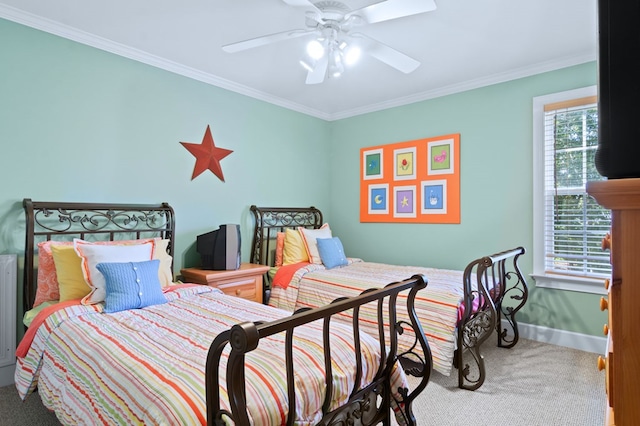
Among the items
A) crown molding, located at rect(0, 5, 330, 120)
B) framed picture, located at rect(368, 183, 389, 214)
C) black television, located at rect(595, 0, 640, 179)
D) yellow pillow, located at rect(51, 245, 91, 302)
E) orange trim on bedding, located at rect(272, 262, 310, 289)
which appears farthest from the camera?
framed picture, located at rect(368, 183, 389, 214)

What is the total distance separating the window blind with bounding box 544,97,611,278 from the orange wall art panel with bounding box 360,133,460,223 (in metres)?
0.83

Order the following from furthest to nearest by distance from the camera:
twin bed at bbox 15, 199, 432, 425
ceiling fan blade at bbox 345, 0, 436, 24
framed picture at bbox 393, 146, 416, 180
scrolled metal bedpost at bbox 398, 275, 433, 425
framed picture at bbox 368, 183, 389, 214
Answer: framed picture at bbox 368, 183, 389, 214 < framed picture at bbox 393, 146, 416, 180 < ceiling fan blade at bbox 345, 0, 436, 24 < scrolled metal bedpost at bbox 398, 275, 433, 425 < twin bed at bbox 15, 199, 432, 425

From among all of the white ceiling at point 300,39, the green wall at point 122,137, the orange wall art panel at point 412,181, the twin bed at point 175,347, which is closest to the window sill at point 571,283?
the orange wall art panel at point 412,181

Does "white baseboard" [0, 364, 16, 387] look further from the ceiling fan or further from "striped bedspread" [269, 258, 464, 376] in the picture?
the ceiling fan

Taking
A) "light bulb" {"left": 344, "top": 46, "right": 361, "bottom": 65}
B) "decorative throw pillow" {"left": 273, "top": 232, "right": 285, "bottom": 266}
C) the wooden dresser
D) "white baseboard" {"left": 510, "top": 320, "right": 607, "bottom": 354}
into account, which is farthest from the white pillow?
"white baseboard" {"left": 510, "top": 320, "right": 607, "bottom": 354}

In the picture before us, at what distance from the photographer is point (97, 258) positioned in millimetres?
2244

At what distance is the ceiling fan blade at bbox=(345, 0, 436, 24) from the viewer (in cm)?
183

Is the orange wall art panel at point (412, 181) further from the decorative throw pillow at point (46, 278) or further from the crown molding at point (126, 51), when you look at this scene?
A: the decorative throw pillow at point (46, 278)

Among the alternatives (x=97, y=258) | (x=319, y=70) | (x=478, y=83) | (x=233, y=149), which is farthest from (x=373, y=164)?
(x=97, y=258)

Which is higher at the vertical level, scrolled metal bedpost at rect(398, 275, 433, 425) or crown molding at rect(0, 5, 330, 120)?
crown molding at rect(0, 5, 330, 120)

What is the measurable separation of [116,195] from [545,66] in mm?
3908

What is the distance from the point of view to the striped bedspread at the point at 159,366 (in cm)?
121

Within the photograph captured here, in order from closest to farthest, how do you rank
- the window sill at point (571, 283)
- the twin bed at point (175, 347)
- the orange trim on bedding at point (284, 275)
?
the twin bed at point (175, 347) → the window sill at point (571, 283) → the orange trim on bedding at point (284, 275)

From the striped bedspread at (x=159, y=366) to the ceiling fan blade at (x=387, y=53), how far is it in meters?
1.76
